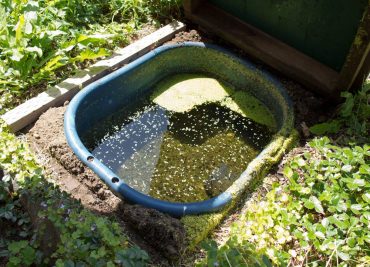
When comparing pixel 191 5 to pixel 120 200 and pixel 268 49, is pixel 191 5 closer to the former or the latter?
pixel 268 49

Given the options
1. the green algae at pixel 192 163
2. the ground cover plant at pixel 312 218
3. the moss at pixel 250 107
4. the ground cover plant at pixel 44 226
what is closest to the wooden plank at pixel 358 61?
the ground cover plant at pixel 312 218

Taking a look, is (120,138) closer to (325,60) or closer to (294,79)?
(294,79)

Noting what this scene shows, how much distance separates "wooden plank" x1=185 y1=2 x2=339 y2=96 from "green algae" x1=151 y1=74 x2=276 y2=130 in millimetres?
362

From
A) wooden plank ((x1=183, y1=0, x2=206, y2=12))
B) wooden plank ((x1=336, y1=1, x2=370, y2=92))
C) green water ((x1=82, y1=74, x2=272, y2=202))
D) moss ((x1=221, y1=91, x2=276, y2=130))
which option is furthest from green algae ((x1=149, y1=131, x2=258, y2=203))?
wooden plank ((x1=183, y1=0, x2=206, y2=12))

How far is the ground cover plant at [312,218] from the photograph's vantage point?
233cm

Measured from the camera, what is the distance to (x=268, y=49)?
3588mm

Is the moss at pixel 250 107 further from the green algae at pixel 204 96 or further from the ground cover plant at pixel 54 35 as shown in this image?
the ground cover plant at pixel 54 35

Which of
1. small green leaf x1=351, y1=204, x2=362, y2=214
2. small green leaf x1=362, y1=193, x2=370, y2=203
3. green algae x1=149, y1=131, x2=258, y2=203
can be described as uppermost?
small green leaf x1=362, y1=193, x2=370, y2=203

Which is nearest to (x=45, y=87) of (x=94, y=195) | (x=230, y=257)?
(x=94, y=195)

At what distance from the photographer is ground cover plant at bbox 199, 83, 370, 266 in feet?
7.64

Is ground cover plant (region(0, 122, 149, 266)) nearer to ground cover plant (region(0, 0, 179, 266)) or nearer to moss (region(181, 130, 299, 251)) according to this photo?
ground cover plant (region(0, 0, 179, 266))

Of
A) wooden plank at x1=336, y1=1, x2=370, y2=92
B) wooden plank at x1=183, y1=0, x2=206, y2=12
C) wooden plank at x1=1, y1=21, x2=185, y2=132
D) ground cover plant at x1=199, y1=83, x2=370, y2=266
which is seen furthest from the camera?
wooden plank at x1=183, y1=0, x2=206, y2=12

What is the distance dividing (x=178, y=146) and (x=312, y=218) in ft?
3.92

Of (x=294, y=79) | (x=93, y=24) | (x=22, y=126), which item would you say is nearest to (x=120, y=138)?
(x=22, y=126)
